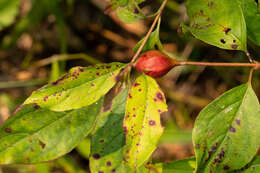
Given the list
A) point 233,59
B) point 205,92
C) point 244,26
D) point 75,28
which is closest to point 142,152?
point 244,26

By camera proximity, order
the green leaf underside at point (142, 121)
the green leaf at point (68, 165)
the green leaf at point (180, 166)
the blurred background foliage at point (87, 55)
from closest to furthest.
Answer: the green leaf underside at point (142, 121), the green leaf at point (180, 166), the green leaf at point (68, 165), the blurred background foliage at point (87, 55)

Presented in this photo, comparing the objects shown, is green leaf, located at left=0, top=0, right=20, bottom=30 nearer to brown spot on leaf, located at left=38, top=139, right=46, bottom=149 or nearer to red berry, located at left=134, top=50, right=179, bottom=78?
brown spot on leaf, located at left=38, top=139, right=46, bottom=149

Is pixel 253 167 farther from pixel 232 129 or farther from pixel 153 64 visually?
pixel 153 64

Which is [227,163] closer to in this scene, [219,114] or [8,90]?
[219,114]

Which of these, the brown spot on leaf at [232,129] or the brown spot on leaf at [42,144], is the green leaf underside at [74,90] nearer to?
the brown spot on leaf at [42,144]

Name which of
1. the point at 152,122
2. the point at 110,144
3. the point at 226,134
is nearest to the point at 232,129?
A: the point at 226,134

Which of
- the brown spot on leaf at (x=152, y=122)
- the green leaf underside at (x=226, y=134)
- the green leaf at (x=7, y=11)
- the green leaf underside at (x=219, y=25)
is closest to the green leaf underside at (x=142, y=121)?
the brown spot on leaf at (x=152, y=122)
